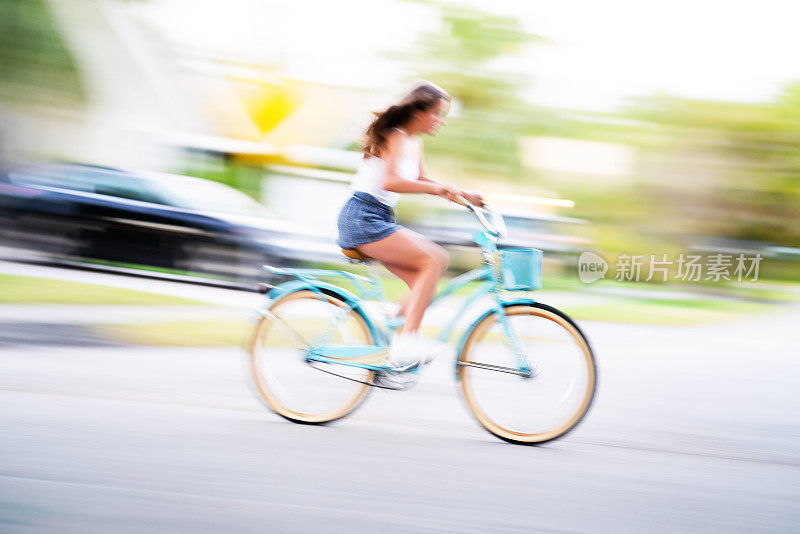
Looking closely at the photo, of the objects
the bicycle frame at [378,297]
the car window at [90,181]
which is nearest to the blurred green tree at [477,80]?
the car window at [90,181]

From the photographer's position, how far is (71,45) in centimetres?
1712

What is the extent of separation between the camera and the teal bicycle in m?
4.71

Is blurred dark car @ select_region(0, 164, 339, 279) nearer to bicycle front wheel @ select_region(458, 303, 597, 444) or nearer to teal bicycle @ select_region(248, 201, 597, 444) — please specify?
teal bicycle @ select_region(248, 201, 597, 444)

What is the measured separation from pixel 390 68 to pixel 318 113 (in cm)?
301

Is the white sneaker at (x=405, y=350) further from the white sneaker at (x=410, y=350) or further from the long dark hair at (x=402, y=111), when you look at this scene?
the long dark hair at (x=402, y=111)

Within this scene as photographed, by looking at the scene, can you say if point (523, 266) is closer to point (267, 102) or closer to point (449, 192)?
point (449, 192)

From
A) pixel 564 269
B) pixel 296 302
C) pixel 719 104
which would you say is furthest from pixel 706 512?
pixel 719 104

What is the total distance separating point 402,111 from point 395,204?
1.51ft

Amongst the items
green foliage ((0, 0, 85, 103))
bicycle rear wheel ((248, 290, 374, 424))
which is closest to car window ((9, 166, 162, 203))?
green foliage ((0, 0, 85, 103))

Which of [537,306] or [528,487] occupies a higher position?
[537,306]

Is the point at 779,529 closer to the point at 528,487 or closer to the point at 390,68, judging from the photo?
the point at 528,487

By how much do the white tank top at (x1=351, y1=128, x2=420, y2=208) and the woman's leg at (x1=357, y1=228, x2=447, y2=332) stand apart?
0.20 m

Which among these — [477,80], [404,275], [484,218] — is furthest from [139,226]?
[477,80]

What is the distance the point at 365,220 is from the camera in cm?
474
